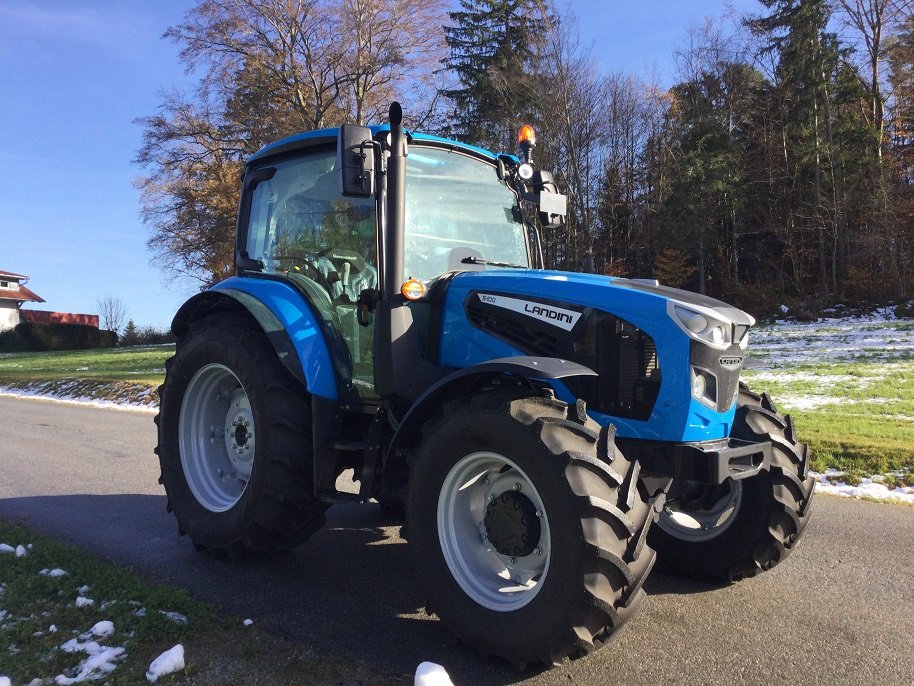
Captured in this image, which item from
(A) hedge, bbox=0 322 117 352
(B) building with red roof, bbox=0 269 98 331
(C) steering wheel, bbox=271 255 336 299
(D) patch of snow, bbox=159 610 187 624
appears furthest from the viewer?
(B) building with red roof, bbox=0 269 98 331

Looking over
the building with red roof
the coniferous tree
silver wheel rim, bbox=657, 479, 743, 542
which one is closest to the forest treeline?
the coniferous tree

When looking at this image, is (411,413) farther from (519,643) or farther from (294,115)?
(294,115)

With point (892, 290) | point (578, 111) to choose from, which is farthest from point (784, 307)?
point (578, 111)

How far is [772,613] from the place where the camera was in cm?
334

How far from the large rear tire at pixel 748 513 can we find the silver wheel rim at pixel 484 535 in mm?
904

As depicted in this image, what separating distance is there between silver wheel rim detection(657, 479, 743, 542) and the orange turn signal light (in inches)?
67.2

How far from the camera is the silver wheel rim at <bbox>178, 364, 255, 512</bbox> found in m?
4.44

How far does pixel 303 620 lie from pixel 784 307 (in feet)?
97.7

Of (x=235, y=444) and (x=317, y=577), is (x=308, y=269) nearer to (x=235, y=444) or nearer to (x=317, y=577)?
(x=235, y=444)

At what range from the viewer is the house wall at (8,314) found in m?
58.2

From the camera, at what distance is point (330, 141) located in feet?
13.7

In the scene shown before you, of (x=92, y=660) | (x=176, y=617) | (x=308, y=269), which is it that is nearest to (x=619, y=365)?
(x=308, y=269)

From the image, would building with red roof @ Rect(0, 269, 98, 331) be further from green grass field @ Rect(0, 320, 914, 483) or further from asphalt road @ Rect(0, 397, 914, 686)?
asphalt road @ Rect(0, 397, 914, 686)

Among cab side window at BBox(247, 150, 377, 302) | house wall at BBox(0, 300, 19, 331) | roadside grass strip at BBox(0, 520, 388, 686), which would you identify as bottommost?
roadside grass strip at BBox(0, 520, 388, 686)
